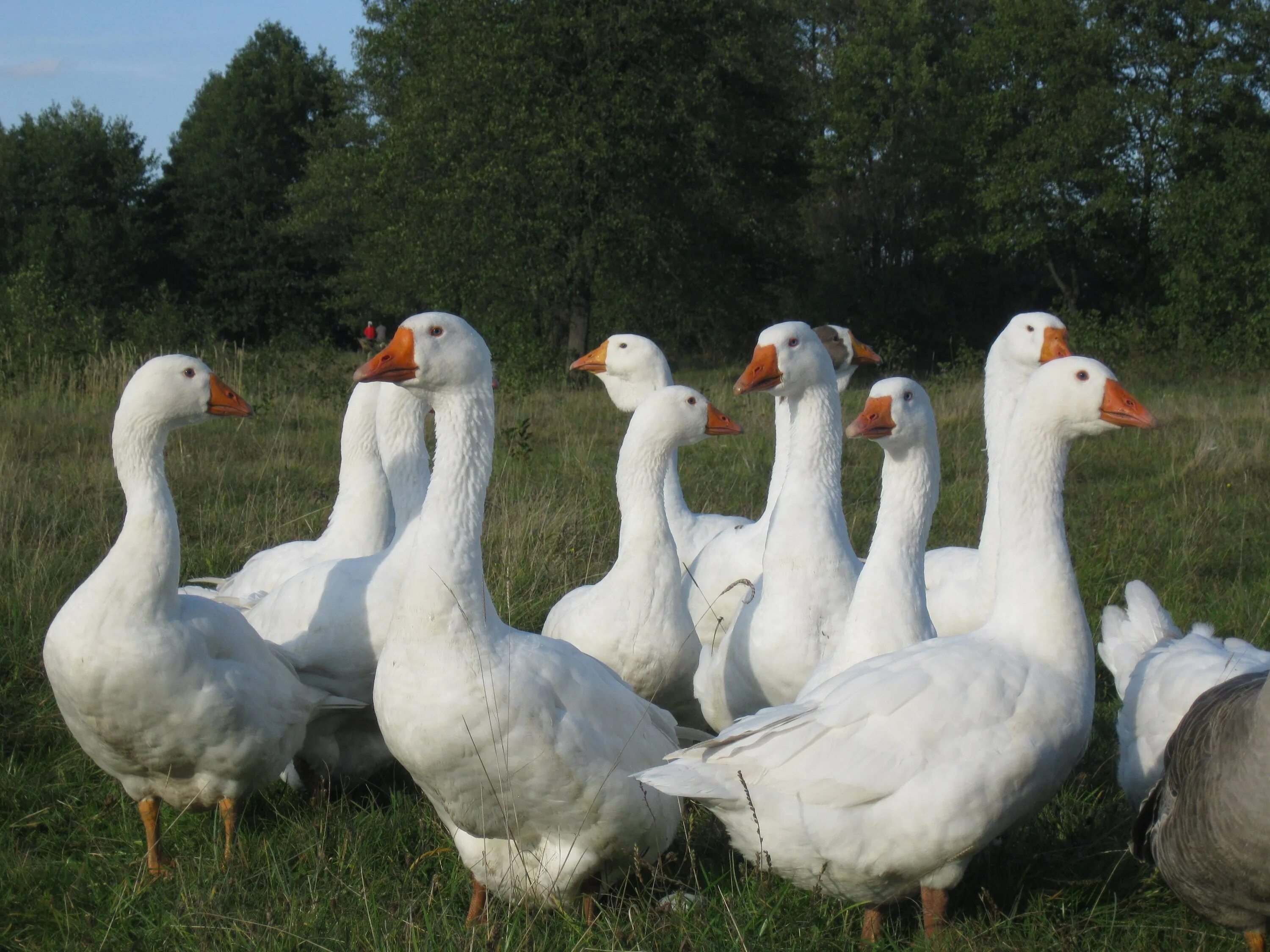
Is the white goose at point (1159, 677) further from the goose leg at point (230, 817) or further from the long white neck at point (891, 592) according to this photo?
the goose leg at point (230, 817)

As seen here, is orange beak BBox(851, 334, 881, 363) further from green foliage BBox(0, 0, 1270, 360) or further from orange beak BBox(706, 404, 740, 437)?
green foliage BBox(0, 0, 1270, 360)

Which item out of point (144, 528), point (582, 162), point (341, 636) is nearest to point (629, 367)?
point (341, 636)

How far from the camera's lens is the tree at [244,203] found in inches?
1499

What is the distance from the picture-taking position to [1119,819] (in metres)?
4.47

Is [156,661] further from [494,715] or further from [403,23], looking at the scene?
[403,23]

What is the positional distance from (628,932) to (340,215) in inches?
1220

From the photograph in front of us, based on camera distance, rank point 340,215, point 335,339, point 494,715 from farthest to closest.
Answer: point 335,339, point 340,215, point 494,715

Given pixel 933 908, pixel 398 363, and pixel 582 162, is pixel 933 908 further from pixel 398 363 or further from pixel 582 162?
pixel 582 162

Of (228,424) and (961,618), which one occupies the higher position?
(228,424)

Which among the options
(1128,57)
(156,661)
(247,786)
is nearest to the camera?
(156,661)

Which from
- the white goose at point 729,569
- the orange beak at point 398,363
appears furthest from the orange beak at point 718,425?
the orange beak at point 398,363

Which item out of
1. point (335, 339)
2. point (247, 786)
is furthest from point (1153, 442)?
point (335, 339)

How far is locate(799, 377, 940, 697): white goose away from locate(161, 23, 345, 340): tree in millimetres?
33726

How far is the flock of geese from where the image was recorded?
11.1ft
